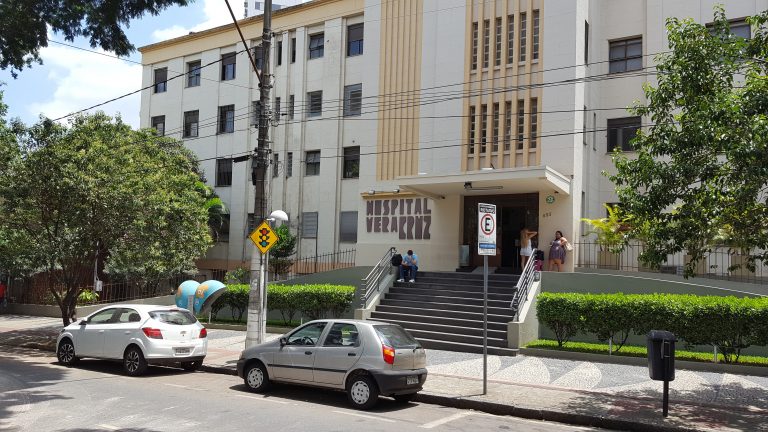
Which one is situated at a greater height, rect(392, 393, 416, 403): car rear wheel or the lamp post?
the lamp post

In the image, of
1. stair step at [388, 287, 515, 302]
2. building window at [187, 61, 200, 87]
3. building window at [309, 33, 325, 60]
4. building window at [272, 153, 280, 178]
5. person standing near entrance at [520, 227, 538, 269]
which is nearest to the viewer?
stair step at [388, 287, 515, 302]

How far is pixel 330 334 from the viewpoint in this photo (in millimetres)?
10703

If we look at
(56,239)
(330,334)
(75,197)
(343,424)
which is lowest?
(343,424)

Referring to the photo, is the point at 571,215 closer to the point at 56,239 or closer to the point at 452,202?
the point at 452,202

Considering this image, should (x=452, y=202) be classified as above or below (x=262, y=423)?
above

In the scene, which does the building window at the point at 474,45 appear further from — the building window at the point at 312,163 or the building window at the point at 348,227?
the building window at the point at 312,163

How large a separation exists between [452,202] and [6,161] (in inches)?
539

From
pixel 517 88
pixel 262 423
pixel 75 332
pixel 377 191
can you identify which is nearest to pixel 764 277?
pixel 517 88

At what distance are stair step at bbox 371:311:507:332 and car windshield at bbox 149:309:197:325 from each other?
6.14 meters

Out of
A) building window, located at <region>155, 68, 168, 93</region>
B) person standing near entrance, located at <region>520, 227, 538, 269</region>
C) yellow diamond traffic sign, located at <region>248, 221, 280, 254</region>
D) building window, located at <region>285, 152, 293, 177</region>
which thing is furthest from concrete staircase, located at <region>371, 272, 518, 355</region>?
building window, located at <region>155, 68, 168, 93</region>

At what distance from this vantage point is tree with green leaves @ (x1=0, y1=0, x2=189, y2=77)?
10.5 metres

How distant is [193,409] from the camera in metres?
9.63

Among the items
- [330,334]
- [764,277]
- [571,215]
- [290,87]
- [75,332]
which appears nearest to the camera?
[330,334]

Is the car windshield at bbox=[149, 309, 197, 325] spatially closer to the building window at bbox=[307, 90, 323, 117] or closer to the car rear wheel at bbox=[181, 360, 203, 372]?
the car rear wheel at bbox=[181, 360, 203, 372]
